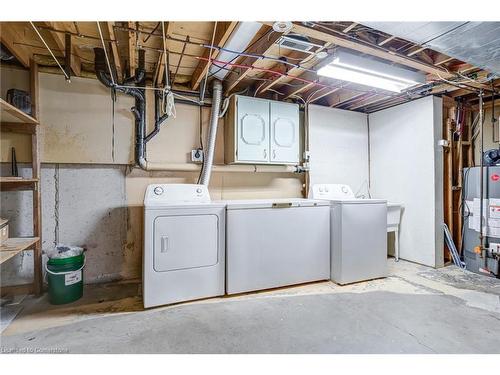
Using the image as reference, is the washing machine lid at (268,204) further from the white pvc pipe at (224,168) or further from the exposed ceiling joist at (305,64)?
the exposed ceiling joist at (305,64)

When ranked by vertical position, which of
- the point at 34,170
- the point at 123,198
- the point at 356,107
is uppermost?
the point at 356,107

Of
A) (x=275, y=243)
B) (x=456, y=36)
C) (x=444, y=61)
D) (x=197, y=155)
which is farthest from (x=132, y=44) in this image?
(x=444, y=61)

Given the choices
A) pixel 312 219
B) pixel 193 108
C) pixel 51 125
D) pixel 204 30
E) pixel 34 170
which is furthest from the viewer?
pixel 193 108

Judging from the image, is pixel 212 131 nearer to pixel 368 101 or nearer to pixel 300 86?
pixel 300 86

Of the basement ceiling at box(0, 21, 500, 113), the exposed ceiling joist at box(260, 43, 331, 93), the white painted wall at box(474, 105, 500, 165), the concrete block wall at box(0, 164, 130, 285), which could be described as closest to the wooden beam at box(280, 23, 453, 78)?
the basement ceiling at box(0, 21, 500, 113)

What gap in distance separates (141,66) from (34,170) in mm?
1521

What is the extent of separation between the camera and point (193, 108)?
11.0 feet

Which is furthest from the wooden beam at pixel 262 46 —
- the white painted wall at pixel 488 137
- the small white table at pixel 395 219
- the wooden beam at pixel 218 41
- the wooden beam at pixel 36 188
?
the white painted wall at pixel 488 137

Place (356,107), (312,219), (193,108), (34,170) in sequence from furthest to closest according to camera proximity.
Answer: (356,107) → (193,108) → (312,219) → (34,170)

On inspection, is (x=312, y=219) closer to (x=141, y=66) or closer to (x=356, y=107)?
(x=356, y=107)

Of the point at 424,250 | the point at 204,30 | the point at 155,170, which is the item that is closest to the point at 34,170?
the point at 155,170

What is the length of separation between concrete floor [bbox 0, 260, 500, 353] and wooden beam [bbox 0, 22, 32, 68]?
2330mm

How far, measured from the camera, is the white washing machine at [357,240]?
2.94m

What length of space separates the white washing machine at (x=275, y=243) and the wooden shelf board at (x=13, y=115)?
196 centimetres
